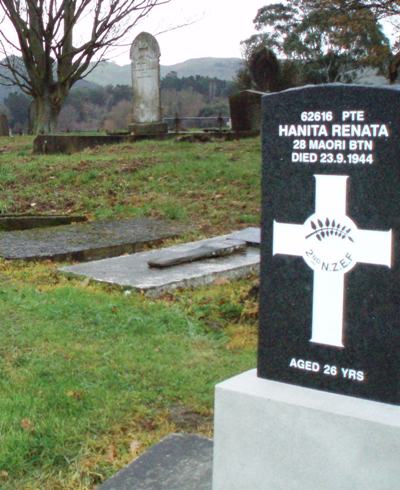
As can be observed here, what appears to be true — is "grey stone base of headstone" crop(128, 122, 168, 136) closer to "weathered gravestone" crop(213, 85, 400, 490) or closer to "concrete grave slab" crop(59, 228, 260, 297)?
"concrete grave slab" crop(59, 228, 260, 297)

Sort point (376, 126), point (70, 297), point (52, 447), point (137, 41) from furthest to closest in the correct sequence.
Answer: point (137, 41), point (70, 297), point (52, 447), point (376, 126)

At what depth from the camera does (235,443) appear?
8.84ft

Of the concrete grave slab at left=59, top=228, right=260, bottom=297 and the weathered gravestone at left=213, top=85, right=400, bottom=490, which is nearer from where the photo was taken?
the weathered gravestone at left=213, top=85, right=400, bottom=490

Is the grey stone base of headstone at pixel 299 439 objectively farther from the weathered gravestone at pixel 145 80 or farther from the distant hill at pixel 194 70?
the distant hill at pixel 194 70

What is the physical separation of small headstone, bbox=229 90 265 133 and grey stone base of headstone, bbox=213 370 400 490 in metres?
13.9

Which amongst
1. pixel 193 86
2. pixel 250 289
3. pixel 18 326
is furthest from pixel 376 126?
pixel 193 86

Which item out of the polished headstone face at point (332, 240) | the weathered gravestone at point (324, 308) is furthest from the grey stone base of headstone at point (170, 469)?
the polished headstone face at point (332, 240)

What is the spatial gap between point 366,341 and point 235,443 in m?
0.56

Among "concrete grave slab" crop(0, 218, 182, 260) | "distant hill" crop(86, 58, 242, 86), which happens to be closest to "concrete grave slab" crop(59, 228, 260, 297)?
"concrete grave slab" crop(0, 218, 182, 260)

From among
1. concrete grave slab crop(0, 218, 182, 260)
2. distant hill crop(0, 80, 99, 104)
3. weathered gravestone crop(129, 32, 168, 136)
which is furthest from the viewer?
distant hill crop(0, 80, 99, 104)

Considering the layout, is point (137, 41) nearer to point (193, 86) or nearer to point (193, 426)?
point (193, 426)

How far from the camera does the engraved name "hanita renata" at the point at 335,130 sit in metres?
2.46

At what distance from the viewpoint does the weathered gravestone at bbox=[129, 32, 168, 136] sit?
729 inches

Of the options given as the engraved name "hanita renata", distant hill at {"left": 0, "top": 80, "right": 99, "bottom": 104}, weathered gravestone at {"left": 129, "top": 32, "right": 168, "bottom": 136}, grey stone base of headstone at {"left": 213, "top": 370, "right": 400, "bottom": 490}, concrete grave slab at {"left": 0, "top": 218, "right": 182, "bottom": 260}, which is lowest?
concrete grave slab at {"left": 0, "top": 218, "right": 182, "bottom": 260}
